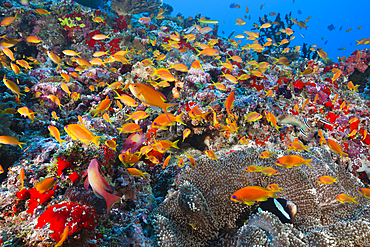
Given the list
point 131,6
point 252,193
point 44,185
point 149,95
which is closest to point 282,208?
point 252,193

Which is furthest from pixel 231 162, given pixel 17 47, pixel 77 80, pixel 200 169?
pixel 17 47

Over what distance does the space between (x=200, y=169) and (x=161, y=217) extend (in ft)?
3.26

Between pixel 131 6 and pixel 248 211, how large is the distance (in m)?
14.1

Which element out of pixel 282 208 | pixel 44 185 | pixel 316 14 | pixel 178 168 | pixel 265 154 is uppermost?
pixel 316 14

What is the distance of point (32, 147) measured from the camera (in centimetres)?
296

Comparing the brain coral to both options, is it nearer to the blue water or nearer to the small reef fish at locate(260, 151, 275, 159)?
the small reef fish at locate(260, 151, 275, 159)

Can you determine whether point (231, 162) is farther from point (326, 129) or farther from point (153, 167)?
point (326, 129)

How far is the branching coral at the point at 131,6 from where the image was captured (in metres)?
11.6

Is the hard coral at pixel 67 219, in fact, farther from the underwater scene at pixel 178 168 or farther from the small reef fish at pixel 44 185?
the small reef fish at pixel 44 185

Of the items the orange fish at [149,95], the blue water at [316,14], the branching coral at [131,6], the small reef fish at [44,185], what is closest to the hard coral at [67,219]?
the small reef fish at [44,185]

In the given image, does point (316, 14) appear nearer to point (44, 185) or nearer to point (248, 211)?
point (248, 211)

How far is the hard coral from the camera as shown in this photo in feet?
5.15

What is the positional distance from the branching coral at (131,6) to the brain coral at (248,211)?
42.2ft

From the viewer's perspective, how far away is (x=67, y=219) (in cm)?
161
